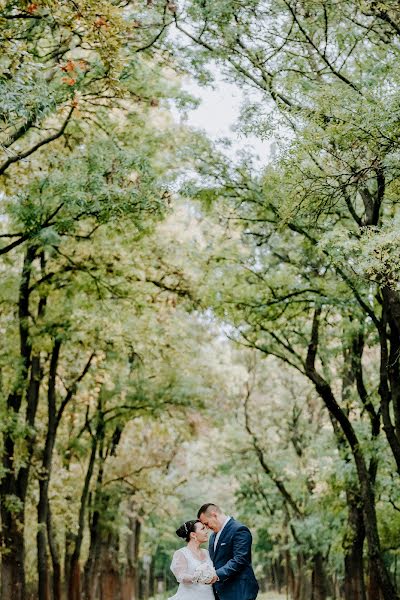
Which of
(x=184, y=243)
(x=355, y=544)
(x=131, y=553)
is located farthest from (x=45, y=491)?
(x=131, y=553)

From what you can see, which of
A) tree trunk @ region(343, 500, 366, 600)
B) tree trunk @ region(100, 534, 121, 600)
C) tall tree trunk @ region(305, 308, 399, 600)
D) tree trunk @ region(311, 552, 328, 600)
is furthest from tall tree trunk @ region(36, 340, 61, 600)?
tree trunk @ region(100, 534, 121, 600)

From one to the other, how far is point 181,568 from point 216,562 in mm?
437

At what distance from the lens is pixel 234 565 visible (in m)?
7.88

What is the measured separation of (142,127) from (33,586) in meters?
32.8

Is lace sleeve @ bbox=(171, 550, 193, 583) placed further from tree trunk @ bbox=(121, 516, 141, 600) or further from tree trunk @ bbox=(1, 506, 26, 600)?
tree trunk @ bbox=(121, 516, 141, 600)

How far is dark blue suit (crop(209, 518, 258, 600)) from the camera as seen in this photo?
7.90 meters

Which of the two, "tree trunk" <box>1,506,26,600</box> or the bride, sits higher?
"tree trunk" <box>1,506,26,600</box>

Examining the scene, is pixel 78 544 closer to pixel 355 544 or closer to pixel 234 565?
pixel 355 544

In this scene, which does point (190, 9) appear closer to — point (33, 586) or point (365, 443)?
point (365, 443)

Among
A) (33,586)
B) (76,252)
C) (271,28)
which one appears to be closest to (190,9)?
(271,28)

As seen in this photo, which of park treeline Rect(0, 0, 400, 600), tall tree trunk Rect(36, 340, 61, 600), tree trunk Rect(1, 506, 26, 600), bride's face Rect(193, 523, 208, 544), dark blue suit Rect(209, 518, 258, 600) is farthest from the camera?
tall tree trunk Rect(36, 340, 61, 600)

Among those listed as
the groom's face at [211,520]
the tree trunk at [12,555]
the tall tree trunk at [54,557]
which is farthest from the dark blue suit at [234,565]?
the tall tree trunk at [54,557]

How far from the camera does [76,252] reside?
1641 centimetres

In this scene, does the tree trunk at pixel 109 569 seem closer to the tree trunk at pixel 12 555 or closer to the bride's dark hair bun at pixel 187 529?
the tree trunk at pixel 12 555
